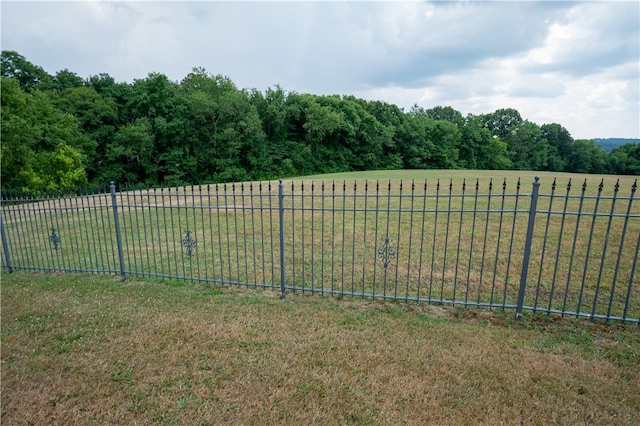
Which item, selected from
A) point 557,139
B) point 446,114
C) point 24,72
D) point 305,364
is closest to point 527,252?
point 305,364

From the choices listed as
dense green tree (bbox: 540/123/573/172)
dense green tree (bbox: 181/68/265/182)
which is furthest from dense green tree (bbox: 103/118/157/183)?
dense green tree (bbox: 540/123/573/172)

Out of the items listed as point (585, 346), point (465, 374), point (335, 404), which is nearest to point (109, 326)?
point (335, 404)

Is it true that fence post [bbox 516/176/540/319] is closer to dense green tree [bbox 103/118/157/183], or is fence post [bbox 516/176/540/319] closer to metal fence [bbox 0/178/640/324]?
metal fence [bbox 0/178/640/324]

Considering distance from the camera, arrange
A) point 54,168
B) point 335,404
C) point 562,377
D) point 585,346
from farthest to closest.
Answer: point 54,168, point 585,346, point 562,377, point 335,404

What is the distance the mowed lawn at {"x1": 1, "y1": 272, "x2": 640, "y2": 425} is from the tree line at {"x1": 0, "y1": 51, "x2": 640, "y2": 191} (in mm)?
23797

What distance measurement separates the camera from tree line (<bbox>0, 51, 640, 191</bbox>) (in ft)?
78.3

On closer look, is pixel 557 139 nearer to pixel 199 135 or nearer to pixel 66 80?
pixel 199 135

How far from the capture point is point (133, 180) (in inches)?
1323

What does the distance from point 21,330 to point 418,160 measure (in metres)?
45.6

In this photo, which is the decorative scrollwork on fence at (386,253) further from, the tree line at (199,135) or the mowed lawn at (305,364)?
the tree line at (199,135)

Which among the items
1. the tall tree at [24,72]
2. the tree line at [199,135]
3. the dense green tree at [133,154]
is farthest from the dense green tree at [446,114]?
the tall tree at [24,72]

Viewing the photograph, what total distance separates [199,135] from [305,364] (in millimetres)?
36231

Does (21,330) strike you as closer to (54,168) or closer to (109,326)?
(109,326)

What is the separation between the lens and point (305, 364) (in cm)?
388
